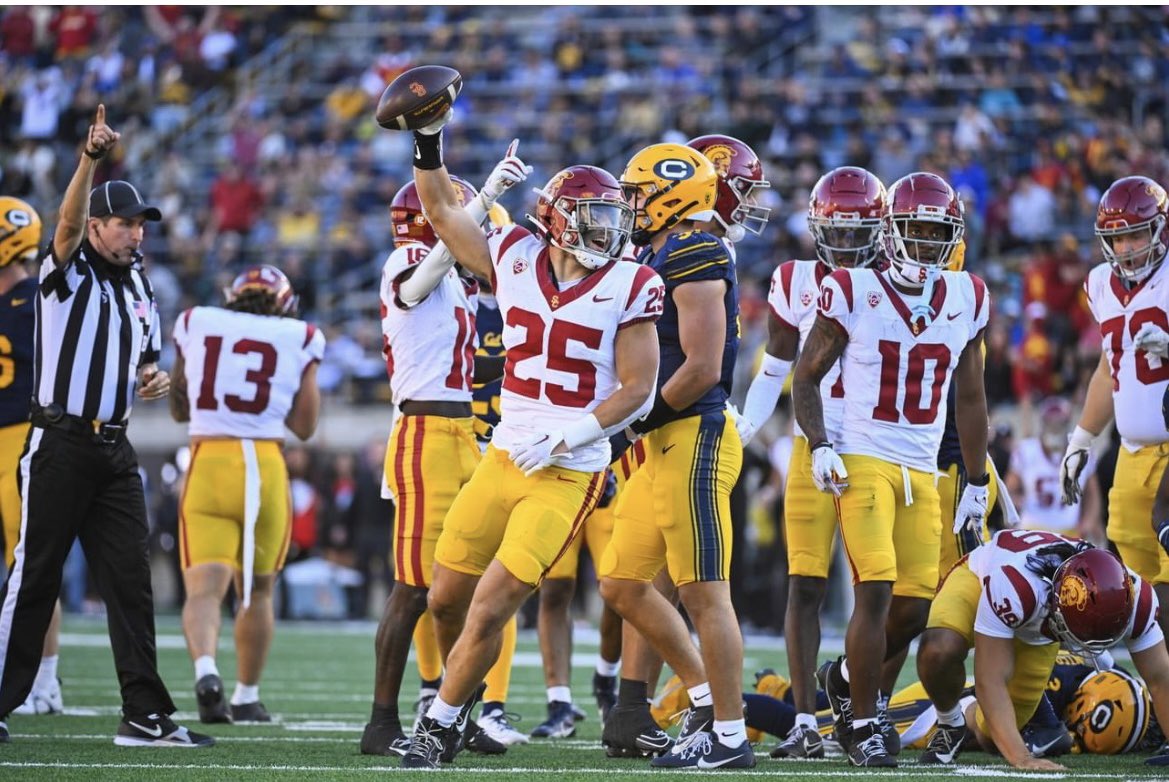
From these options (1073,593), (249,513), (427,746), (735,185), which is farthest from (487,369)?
(1073,593)

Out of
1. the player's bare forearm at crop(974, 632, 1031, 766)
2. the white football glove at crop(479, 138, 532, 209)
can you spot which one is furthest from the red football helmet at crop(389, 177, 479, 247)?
the player's bare forearm at crop(974, 632, 1031, 766)

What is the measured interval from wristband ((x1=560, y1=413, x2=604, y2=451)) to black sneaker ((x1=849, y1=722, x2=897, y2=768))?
149 centimetres

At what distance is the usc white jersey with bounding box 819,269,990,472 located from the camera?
240 inches

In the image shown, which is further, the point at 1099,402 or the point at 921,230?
the point at 1099,402

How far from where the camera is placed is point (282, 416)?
27.0 feet

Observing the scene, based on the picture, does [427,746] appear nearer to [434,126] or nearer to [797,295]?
[434,126]

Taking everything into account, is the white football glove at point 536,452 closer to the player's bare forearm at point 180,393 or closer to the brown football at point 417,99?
the brown football at point 417,99

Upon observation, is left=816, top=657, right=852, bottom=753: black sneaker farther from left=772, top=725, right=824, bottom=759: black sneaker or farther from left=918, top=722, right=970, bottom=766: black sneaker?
left=918, top=722, right=970, bottom=766: black sneaker

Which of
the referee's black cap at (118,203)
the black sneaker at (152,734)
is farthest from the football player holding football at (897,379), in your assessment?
the referee's black cap at (118,203)

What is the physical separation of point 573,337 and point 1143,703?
8.87 feet

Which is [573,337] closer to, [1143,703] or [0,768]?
[0,768]

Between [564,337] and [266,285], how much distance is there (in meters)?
3.21

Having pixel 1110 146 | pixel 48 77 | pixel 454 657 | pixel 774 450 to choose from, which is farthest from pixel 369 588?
pixel 454 657

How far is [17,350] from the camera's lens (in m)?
7.52
